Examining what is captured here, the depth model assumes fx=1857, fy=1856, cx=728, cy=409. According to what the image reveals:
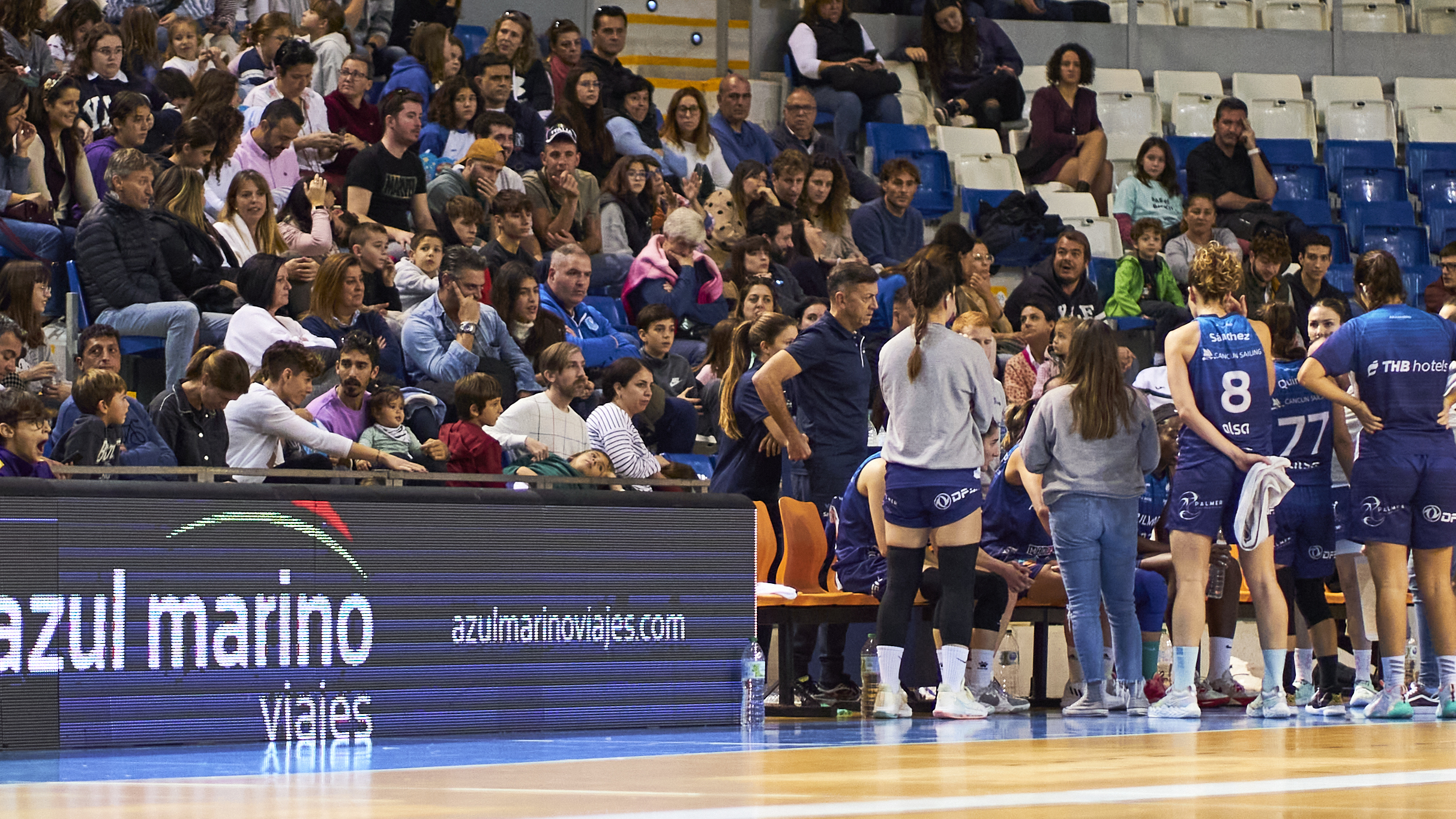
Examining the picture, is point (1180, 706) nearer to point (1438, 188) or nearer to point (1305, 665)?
point (1305, 665)

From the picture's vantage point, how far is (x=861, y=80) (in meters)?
15.3

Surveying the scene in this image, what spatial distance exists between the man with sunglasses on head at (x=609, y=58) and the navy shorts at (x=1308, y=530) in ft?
23.2

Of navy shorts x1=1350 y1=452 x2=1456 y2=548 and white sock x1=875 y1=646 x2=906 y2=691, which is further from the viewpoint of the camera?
navy shorts x1=1350 y1=452 x2=1456 y2=548

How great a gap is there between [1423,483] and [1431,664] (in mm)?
828

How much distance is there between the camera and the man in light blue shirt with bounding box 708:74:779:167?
14422mm

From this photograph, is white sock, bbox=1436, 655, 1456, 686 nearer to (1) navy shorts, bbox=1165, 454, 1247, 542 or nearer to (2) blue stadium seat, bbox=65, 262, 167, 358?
(1) navy shorts, bbox=1165, 454, 1247, 542

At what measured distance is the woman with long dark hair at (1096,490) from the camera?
294 inches

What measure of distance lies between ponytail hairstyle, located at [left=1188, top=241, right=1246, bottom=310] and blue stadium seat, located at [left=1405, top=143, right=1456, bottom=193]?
1013cm

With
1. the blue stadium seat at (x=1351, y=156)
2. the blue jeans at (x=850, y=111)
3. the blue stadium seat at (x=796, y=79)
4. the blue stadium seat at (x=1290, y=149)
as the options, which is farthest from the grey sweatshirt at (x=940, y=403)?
the blue stadium seat at (x=1351, y=156)

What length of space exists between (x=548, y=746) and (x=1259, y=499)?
3.12 metres

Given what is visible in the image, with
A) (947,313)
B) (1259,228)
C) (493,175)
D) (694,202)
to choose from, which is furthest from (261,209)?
(1259,228)

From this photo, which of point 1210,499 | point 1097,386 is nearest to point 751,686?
point 1097,386

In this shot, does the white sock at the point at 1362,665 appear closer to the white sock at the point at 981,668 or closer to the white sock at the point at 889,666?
the white sock at the point at 981,668

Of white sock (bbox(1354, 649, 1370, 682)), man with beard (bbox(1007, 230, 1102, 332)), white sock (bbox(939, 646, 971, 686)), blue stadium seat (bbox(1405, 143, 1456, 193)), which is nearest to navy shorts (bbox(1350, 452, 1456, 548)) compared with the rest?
white sock (bbox(1354, 649, 1370, 682))
